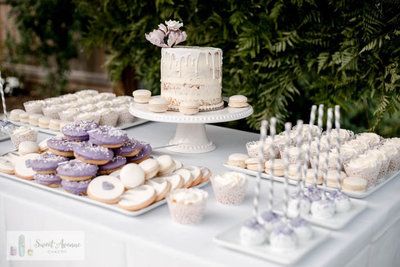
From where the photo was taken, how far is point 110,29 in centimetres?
323

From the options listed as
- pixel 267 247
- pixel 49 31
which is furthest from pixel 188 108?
pixel 49 31

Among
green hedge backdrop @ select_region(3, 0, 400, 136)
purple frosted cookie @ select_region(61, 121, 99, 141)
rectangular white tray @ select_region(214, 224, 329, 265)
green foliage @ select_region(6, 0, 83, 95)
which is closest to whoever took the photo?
rectangular white tray @ select_region(214, 224, 329, 265)

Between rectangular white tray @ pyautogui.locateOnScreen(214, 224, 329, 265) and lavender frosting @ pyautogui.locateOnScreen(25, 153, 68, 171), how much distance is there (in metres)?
0.55

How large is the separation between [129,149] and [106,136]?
0.30ft

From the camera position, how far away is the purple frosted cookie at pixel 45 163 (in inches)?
59.7

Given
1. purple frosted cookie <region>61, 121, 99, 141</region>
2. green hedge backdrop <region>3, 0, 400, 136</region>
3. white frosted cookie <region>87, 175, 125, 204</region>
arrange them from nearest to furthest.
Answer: white frosted cookie <region>87, 175, 125, 204</region> → purple frosted cookie <region>61, 121, 99, 141</region> → green hedge backdrop <region>3, 0, 400, 136</region>

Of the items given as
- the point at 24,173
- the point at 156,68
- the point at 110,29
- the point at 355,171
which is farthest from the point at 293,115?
the point at 24,173

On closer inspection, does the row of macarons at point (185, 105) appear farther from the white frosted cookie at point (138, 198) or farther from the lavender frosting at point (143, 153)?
the white frosted cookie at point (138, 198)

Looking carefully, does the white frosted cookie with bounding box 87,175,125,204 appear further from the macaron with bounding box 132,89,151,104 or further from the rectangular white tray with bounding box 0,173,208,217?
the macaron with bounding box 132,89,151,104

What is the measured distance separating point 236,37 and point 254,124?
0.44m

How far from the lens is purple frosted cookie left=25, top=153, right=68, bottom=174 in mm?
1518

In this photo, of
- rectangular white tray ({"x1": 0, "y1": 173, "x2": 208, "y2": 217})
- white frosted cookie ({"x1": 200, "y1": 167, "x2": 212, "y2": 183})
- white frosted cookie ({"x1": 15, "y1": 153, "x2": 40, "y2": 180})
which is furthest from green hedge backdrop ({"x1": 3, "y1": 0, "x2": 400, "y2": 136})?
white frosted cookie ({"x1": 15, "y1": 153, "x2": 40, "y2": 180})

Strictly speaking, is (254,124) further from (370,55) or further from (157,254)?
(157,254)

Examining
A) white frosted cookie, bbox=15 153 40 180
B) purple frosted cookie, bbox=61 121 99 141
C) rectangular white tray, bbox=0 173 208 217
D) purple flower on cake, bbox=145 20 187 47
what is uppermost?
purple flower on cake, bbox=145 20 187 47
